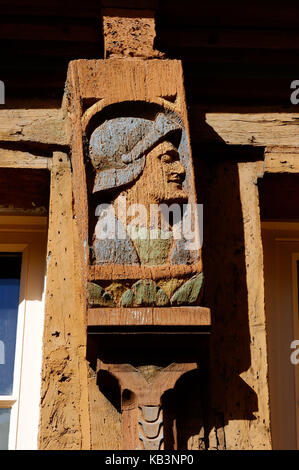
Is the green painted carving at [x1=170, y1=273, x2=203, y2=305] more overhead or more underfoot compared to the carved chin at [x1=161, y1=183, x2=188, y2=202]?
more underfoot

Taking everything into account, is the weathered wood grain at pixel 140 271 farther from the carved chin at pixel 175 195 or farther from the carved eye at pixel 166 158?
the carved eye at pixel 166 158

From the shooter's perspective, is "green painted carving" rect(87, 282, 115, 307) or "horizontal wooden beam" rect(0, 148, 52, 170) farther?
"horizontal wooden beam" rect(0, 148, 52, 170)

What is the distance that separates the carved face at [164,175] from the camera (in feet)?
7.18

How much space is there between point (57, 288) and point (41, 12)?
91cm

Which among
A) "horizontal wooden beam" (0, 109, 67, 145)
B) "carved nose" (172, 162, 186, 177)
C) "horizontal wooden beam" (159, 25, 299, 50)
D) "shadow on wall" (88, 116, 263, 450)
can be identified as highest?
"horizontal wooden beam" (159, 25, 299, 50)

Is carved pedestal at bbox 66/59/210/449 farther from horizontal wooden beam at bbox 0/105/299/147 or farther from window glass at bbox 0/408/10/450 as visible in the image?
window glass at bbox 0/408/10/450

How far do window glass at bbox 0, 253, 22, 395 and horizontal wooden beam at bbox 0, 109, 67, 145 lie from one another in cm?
47

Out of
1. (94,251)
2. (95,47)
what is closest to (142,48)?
(95,47)

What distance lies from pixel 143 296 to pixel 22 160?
2.30 feet

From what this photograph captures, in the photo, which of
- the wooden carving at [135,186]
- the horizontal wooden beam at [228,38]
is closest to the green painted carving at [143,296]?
the wooden carving at [135,186]

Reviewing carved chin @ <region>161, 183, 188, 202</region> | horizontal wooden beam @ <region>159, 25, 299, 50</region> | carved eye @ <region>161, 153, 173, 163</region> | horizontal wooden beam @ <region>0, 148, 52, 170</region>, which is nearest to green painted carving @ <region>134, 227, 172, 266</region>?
carved chin @ <region>161, 183, 188, 202</region>

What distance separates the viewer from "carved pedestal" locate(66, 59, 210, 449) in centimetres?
204

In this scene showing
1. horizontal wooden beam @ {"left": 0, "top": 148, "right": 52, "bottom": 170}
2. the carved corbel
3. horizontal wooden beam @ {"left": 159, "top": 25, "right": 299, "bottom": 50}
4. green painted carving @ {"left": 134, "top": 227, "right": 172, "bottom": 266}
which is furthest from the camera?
horizontal wooden beam @ {"left": 159, "top": 25, "right": 299, "bottom": 50}

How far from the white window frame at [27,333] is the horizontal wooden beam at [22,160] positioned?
36 centimetres
